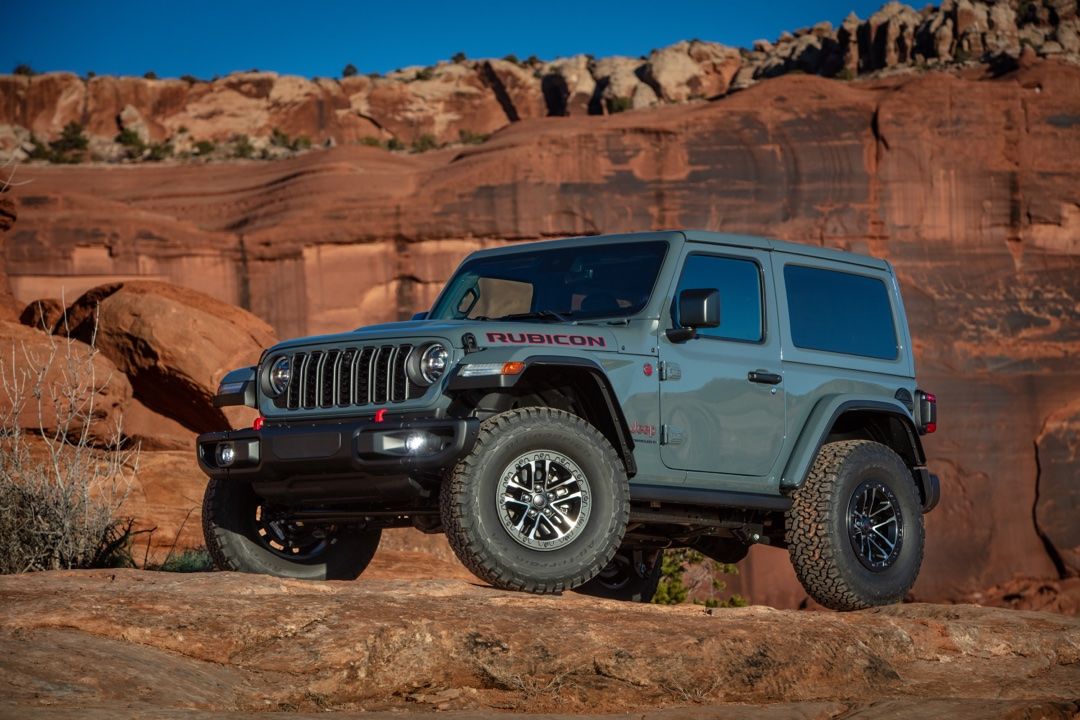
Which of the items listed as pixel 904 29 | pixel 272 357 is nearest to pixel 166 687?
pixel 272 357

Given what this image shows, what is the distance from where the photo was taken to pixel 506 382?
700cm

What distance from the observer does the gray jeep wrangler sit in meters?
7.06

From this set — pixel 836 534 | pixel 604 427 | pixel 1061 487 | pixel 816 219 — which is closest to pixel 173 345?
pixel 836 534

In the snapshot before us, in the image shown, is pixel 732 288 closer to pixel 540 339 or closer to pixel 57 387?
pixel 540 339

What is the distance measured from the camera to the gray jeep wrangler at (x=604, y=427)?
7062 millimetres

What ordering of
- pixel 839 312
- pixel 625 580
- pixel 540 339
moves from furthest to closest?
1. pixel 625 580
2. pixel 839 312
3. pixel 540 339

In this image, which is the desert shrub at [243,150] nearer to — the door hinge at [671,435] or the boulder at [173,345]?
the boulder at [173,345]

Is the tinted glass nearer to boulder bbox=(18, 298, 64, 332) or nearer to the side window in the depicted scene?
the side window

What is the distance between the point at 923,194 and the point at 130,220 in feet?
58.8

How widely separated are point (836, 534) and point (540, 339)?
2.38 m

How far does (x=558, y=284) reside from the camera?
8.39 metres

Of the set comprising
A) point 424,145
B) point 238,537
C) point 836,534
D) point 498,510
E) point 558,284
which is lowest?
point 836,534

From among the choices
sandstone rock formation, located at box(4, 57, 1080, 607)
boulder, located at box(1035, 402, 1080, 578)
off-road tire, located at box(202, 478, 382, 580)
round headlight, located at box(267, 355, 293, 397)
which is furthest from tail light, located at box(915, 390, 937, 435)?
boulder, located at box(1035, 402, 1080, 578)

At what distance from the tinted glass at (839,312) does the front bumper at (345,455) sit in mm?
2675
